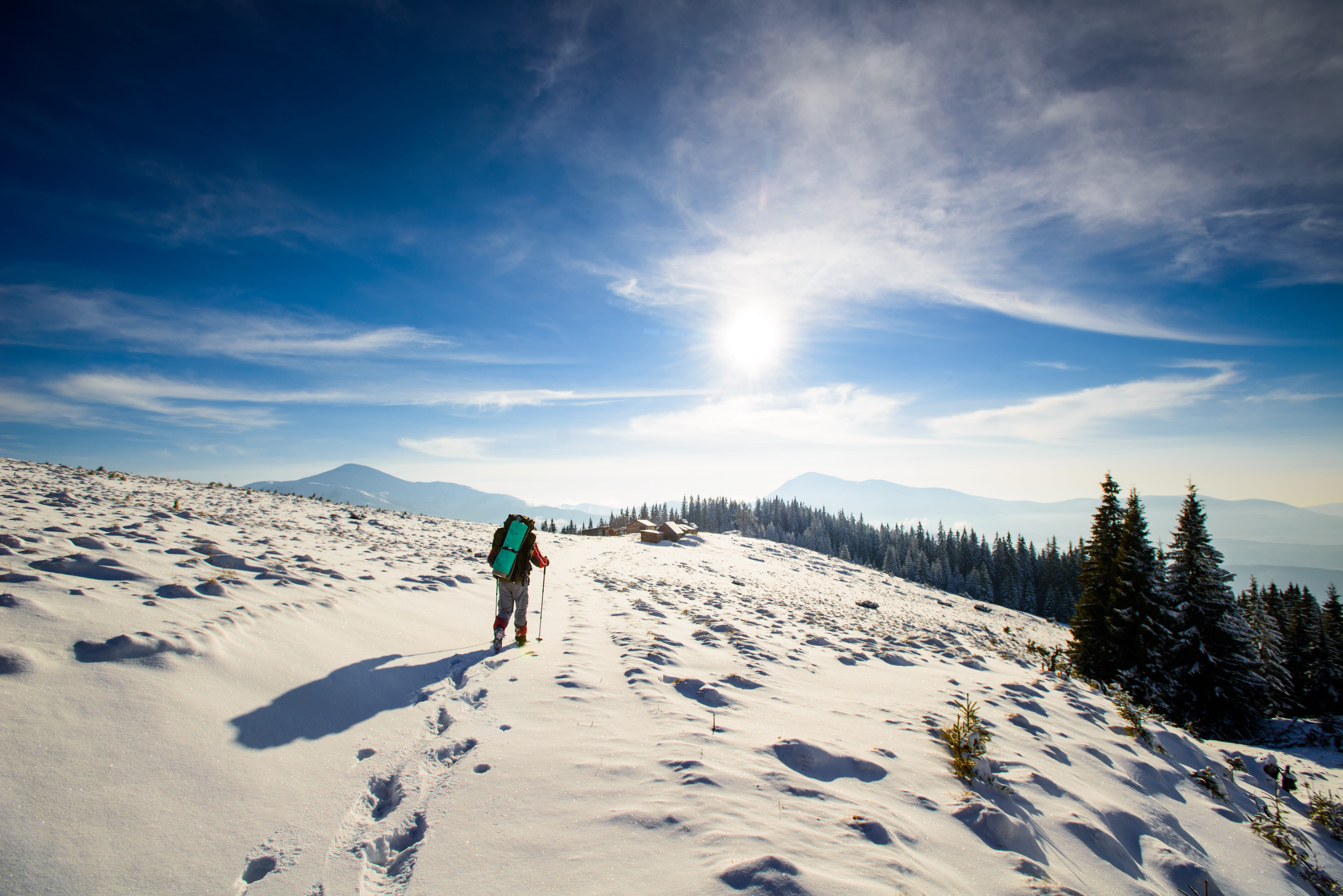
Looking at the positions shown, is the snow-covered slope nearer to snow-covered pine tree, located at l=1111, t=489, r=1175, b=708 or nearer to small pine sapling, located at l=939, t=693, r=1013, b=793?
small pine sapling, located at l=939, t=693, r=1013, b=793

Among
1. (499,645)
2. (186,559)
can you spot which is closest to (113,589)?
(186,559)

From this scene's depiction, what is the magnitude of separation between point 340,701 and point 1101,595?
89.9ft

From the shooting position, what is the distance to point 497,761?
4027 mm

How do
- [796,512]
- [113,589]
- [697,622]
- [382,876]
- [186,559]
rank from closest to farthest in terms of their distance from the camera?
[382,876]
[113,589]
[186,559]
[697,622]
[796,512]

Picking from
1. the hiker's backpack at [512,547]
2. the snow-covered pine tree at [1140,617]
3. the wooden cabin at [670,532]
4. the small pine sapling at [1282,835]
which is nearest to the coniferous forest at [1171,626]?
the snow-covered pine tree at [1140,617]

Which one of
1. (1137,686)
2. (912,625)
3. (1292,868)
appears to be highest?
(1292,868)

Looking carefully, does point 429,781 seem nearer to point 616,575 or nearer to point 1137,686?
point 616,575

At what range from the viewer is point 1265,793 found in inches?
258

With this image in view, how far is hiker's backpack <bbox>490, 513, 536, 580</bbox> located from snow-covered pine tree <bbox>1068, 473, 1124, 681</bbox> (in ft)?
73.1

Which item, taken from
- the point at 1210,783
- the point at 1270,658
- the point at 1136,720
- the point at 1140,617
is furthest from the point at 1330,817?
the point at 1270,658

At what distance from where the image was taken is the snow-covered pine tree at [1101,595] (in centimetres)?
1981

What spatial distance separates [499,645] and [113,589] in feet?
15.0

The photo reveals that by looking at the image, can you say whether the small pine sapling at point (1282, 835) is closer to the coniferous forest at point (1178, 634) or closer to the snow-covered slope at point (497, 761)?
the snow-covered slope at point (497, 761)

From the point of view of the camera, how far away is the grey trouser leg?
298 inches
